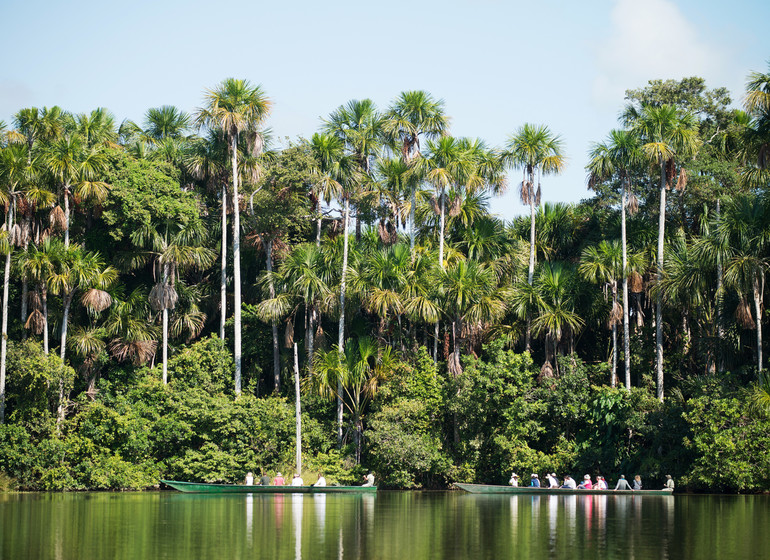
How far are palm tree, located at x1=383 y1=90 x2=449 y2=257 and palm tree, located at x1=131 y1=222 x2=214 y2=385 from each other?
11.5 metres

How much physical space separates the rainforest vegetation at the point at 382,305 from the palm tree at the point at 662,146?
0.18 metres

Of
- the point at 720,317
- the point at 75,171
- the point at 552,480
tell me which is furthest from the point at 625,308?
the point at 75,171

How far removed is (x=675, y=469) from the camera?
42219mm

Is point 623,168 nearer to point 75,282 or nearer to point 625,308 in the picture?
point 625,308

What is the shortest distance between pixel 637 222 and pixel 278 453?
21.7m

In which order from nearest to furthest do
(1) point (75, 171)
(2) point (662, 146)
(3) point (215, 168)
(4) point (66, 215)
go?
(2) point (662, 146) → (1) point (75, 171) → (4) point (66, 215) → (3) point (215, 168)

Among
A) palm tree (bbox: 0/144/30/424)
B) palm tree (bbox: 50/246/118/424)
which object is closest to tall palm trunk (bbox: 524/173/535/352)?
palm tree (bbox: 50/246/118/424)

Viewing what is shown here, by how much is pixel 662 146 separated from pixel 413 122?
46.2 feet

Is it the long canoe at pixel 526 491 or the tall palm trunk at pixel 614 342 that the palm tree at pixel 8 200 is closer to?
the long canoe at pixel 526 491

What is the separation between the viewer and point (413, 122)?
53375mm

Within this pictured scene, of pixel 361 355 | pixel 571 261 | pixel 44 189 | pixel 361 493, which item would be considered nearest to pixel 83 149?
pixel 44 189

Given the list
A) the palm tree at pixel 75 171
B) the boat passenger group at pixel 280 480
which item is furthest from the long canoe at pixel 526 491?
the palm tree at pixel 75 171

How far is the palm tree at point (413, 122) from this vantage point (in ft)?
173

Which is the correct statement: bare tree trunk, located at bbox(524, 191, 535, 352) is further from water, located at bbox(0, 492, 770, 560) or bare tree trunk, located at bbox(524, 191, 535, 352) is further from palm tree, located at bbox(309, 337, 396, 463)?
water, located at bbox(0, 492, 770, 560)
